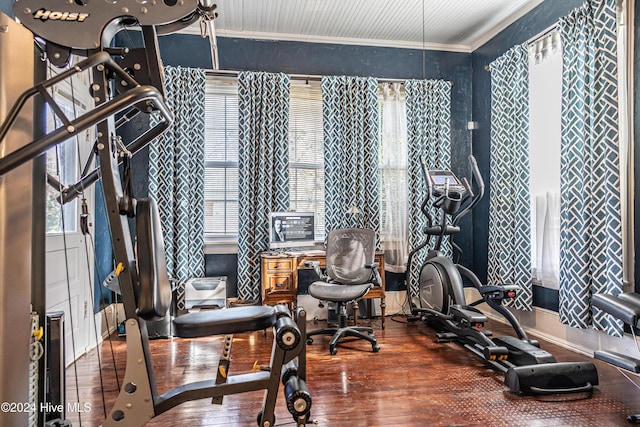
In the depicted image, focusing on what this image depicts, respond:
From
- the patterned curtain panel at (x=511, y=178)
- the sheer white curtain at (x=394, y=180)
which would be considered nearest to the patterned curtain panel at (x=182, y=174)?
the sheer white curtain at (x=394, y=180)

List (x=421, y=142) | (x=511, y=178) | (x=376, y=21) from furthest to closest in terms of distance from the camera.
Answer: (x=421, y=142), (x=376, y=21), (x=511, y=178)

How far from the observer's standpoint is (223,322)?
1.78 metres

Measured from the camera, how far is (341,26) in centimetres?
414

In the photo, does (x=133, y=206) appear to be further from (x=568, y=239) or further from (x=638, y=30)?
(x=638, y=30)

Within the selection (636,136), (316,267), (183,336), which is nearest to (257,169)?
(316,267)

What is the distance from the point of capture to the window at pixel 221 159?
4.23 metres

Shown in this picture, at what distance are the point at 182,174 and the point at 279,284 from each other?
1.40 m

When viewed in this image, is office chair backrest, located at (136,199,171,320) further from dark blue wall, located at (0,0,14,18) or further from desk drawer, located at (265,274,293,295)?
desk drawer, located at (265,274,293,295)

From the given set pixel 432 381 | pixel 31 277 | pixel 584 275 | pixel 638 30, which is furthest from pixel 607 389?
pixel 31 277

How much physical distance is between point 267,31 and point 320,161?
1434mm

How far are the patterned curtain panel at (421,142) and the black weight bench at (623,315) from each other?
2.18m

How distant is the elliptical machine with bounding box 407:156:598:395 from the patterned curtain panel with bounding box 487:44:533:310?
42 centimetres

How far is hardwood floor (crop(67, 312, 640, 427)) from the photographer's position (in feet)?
6.89

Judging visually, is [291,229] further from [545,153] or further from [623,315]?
[623,315]
